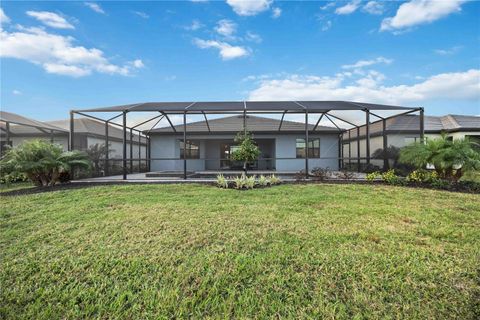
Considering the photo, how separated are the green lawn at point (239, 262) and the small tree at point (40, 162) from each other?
336 cm

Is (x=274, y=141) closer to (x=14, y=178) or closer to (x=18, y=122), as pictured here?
(x=14, y=178)

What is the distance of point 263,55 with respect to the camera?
12438mm

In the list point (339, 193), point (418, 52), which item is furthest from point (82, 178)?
point (418, 52)

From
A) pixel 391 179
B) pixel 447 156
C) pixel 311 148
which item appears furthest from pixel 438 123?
pixel 391 179

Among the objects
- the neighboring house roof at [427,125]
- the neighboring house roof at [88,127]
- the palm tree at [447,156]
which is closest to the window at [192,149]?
the neighboring house roof at [88,127]

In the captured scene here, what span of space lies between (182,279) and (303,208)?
345cm

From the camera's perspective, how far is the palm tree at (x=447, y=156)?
8.05m

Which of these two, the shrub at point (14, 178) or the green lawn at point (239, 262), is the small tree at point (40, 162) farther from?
the green lawn at point (239, 262)

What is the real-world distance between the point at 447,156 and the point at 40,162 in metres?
14.2

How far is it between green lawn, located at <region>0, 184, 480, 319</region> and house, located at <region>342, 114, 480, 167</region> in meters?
9.66

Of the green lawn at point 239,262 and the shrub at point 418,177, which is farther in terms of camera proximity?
the shrub at point 418,177

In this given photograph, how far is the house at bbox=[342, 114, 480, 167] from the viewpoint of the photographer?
1438cm

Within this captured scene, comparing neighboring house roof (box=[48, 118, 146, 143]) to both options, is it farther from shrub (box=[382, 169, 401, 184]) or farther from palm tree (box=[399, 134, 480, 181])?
palm tree (box=[399, 134, 480, 181])

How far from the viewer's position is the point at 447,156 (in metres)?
8.23
